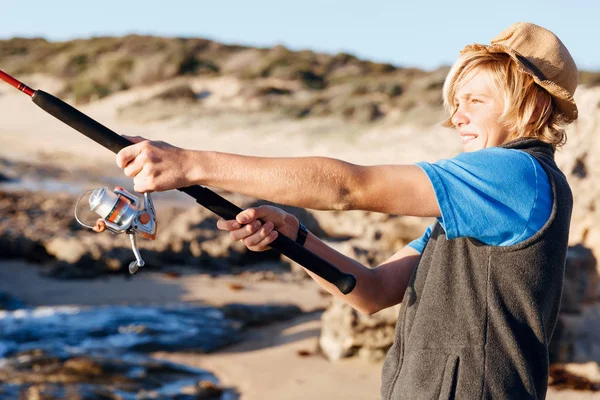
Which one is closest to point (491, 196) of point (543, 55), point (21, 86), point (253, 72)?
point (543, 55)

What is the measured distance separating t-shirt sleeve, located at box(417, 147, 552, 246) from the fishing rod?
52cm

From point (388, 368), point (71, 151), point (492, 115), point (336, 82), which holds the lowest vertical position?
point (388, 368)

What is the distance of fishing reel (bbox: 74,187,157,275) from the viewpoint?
214cm

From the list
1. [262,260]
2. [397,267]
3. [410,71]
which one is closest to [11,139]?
[262,260]

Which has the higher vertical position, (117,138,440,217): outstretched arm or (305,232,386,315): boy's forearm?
(117,138,440,217): outstretched arm

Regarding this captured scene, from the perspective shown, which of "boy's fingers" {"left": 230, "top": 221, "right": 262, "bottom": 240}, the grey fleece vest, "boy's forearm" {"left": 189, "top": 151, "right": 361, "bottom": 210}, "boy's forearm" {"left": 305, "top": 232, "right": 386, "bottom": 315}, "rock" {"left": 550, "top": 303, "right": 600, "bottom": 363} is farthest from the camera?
"rock" {"left": 550, "top": 303, "right": 600, "bottom": 363}

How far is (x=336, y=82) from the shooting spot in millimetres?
32688

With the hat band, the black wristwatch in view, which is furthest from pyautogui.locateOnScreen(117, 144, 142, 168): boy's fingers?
the hat band

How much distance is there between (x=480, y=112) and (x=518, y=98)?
11 cm

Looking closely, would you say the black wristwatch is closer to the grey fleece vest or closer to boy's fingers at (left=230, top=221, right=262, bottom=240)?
boy's fingers at (left=230, top=221, right=262, bottom=240)

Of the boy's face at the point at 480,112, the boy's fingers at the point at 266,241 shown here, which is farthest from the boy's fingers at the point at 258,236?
the boy's face at the point at 480,112

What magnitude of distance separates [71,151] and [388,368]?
69.3 feet

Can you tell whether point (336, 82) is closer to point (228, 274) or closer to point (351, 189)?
point (228, 274)

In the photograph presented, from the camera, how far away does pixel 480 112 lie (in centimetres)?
213
